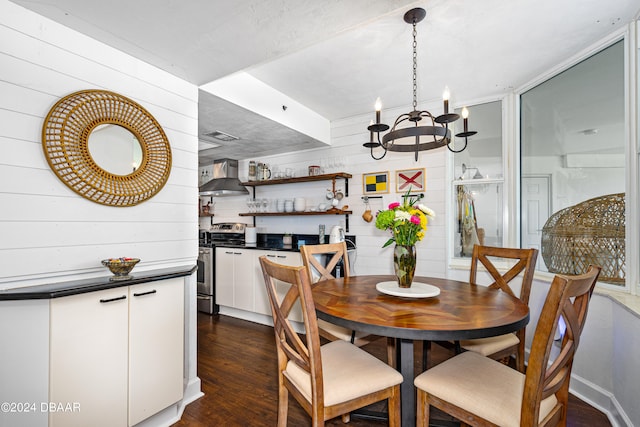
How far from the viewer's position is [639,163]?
6.25 feet

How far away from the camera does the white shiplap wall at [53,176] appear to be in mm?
1469

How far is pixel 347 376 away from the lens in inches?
55.5

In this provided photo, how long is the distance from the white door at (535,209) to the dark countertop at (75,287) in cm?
310

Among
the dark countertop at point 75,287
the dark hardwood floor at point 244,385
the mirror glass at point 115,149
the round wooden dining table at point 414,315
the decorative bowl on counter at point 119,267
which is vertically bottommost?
the dark hardwood floor at point 244,385

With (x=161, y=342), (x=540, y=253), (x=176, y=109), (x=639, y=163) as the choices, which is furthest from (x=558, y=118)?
(x=161, y=342)

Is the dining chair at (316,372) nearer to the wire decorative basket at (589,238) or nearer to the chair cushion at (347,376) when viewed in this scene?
the chair cushion at (347,376)

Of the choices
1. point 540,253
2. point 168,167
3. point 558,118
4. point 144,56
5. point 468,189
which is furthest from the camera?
point 468,189

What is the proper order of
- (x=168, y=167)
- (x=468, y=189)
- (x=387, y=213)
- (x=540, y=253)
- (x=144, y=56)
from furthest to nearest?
(x=468, y=189) → (x=540, y=253) → (x=168, y=167) → (x=144, y=56) → (x=387, y=213)

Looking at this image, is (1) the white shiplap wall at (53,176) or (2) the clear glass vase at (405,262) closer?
(1) the white shiplap wall at (53,176)

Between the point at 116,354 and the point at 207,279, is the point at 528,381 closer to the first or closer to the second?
the point at 116,354

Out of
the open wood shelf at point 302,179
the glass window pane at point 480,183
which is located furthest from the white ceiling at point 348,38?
the open wood shelf at point 302,179

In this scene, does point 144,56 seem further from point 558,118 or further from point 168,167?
point 558,118

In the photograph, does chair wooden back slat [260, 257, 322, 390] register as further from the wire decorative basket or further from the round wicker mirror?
the wire decorative basket

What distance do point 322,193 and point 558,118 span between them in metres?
2.60
